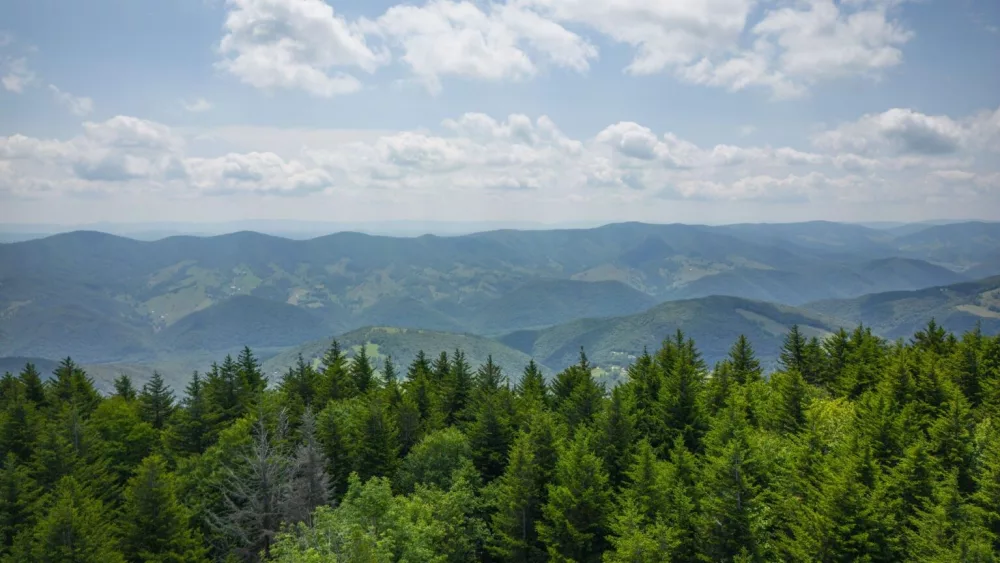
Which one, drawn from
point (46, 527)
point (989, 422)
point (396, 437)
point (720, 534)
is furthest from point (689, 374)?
point (46, 527)

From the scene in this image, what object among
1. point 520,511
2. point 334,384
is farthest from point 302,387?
point 520,511

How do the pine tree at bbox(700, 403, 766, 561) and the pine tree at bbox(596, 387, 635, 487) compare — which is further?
the pine tree at bbox(596, 387, 635, 487)

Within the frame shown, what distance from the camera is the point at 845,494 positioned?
1200 inches

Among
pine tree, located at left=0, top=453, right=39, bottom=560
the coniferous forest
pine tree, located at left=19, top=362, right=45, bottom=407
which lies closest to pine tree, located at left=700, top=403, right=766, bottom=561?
the coniferous forest

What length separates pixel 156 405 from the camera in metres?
65.1

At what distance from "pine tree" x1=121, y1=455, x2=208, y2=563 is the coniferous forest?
121 millimetres

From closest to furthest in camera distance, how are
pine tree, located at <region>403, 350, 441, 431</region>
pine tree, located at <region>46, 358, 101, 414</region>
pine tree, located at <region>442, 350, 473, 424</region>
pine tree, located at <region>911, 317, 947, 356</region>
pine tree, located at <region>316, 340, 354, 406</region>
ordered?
1. pine tree, located at <region>403, 350, 441, 431</region>
2. pine tree, located at <region>442, 350, 473, 424</region>
3. pine tree, located at <region>46, 358, 101, 414</region>
4. pine tree, located at <region>316, 340, 354, 406</region>
5. pine tree, located at <region>911, 317, 947, 356</region>

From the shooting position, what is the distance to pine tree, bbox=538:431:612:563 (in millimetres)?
36969

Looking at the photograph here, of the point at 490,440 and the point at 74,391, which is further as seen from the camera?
the point at 74,391

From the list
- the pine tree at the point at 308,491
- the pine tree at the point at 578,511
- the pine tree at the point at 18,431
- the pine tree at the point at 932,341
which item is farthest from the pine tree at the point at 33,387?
the pine tree at the point at 932,341

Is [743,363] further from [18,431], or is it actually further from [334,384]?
[18,431]

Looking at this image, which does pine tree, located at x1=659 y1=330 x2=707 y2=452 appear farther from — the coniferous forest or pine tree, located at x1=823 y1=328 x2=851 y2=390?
pine tree, located at x1=823 y1=328 x2=851 y2=390

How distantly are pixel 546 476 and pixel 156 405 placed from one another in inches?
1978

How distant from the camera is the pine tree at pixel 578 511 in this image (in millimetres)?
36969
